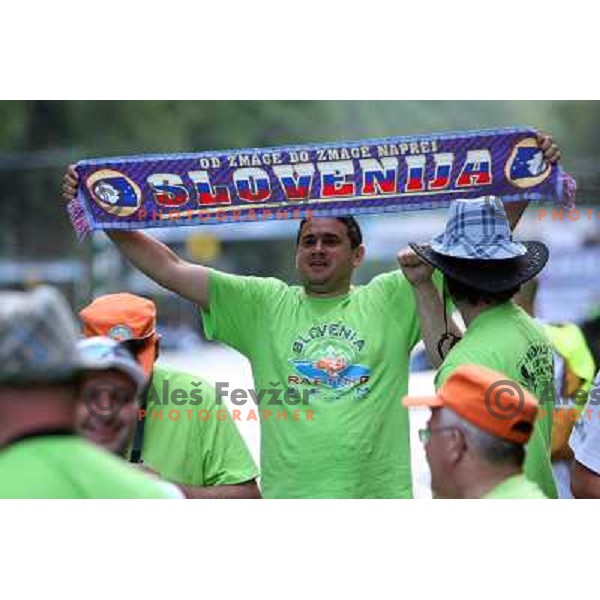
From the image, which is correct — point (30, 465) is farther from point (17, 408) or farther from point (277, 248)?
point (277, 248)

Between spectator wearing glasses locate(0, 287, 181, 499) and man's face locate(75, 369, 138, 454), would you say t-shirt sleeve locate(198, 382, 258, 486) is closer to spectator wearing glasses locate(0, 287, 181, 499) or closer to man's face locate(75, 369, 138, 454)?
man's face locate(75, 369, 138, 454)

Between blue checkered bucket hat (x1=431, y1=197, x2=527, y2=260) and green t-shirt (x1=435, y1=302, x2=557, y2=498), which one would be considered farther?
blue checkered bucket hat (x1=431, y1=197, x2=527, y2=260)

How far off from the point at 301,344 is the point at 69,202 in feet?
3.59

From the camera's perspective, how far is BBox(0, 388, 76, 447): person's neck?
2.68 meters

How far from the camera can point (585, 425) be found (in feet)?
14.6

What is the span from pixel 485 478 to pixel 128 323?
196 centimetres

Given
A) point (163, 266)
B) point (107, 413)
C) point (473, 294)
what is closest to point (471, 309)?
point (473, 294)

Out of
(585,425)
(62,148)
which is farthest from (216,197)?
(62,148)

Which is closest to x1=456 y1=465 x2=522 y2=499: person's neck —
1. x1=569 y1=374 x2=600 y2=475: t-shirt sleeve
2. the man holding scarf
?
x1=569 y1=374 x2=600 y2=475: t-shirt sleeve

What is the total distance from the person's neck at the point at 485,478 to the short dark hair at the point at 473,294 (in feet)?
3.86

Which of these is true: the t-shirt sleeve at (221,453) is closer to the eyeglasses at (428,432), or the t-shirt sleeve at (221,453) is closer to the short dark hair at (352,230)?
the short dark hair at (352,230)

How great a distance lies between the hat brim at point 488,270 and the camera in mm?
4473

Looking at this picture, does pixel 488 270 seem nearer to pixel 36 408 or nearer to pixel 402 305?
pixel 402 305

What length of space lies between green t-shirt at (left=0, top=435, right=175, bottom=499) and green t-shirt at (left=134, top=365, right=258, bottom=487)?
6.32ft
